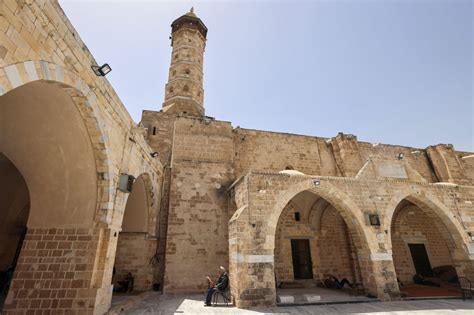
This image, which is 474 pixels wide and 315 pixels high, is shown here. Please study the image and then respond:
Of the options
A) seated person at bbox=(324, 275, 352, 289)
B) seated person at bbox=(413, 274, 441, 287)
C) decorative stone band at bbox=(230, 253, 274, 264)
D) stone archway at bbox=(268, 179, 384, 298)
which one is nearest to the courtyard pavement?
stone archway at bbox=(268, 179, 384, 298)

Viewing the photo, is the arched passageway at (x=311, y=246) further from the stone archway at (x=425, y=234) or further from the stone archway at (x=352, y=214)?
the stone archway at (x=425, y=234)

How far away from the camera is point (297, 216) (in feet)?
33.9

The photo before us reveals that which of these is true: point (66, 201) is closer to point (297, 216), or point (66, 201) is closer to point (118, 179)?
point (118, 179)

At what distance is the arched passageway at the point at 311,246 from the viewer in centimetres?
940

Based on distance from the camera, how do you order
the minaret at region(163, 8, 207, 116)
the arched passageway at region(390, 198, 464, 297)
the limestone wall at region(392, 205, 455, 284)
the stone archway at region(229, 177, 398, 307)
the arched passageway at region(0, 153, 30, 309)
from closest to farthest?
the stone archway at region(229, 177, 398, 307), the arched passageway at region(0, 153, 30, 309), the arched passageway at region(390, 198, 464, 297), the limestone wall at region(392, 205, 455, 284), the minaret at region(163, 8, 207, 116)

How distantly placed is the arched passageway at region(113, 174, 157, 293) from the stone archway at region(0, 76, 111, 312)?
9.55 ft

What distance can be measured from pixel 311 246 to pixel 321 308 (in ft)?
13.6

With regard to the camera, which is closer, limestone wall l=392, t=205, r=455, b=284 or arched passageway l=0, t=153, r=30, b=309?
Answer: arched passageway l=0, t=153, r=30, b=309

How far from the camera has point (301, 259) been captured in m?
9.73

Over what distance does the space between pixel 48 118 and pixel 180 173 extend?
5.31 metres

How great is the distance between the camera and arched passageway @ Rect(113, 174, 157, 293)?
7910 millimetres

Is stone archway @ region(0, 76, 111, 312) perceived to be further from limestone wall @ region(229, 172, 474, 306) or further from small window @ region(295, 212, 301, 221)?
small window @ region(295, 212, 301, 221)

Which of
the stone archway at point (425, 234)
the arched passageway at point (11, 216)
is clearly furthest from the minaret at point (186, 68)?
the stone archway at point (425, 234)

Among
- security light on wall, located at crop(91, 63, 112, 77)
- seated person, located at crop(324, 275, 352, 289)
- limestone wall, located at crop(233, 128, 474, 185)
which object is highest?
limestone wall, located at crop(233, 128, 474, 185)
